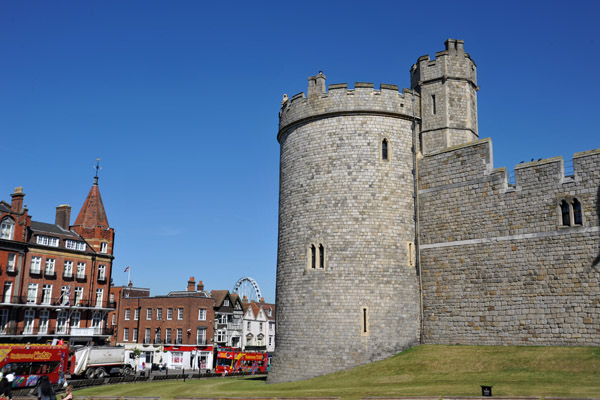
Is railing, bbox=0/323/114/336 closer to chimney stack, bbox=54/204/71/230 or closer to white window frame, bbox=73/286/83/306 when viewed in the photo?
white window frame, bbox=73/286/83/306

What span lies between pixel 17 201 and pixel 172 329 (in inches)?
894

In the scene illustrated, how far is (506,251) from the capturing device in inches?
925

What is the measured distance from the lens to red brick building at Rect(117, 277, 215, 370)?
59.6m

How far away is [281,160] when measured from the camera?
30.0 m

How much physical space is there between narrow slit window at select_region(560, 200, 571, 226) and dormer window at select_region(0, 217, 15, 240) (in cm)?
4028

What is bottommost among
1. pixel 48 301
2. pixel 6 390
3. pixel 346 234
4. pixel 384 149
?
pixel 6 390

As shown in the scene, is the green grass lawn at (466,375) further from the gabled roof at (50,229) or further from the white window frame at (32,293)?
the gabled roof at (50,229)

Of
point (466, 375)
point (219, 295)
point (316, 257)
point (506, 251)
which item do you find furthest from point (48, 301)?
point (506, 251)

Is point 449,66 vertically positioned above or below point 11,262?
above

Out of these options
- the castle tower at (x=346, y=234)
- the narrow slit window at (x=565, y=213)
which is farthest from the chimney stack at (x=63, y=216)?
the narrow slit window at (x=565, y=213)

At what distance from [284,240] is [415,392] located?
12.1 metres

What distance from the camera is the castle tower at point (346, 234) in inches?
990

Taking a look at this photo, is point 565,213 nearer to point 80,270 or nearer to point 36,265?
point 36,265

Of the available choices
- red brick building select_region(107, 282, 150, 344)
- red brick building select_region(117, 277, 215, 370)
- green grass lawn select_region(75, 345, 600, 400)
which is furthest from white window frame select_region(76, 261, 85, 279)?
green grass lawn select_region(75, 345, 600, 400)
